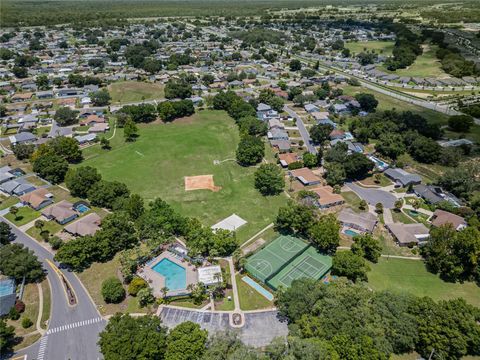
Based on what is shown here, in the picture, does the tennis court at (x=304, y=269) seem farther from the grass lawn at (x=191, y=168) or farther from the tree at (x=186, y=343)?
the tree at (x=186, y=343)

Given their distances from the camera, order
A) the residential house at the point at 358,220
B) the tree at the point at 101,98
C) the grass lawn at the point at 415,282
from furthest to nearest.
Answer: the tree at the point at 101,98 → the residential house at the point at 358,220 → the grass lawn at the point at 415,282

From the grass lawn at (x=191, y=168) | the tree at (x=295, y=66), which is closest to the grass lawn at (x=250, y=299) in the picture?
the grass lawn at (x=191, y=168)

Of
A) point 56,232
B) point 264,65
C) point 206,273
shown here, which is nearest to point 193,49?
point 264,65

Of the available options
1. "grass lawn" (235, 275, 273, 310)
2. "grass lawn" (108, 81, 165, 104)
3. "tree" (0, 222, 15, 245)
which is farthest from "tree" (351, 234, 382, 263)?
"grass lawn" (108, 81, 165, 104)

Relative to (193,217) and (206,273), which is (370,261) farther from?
(193,217)

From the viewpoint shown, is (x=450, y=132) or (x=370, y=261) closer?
(x=370, y=261)

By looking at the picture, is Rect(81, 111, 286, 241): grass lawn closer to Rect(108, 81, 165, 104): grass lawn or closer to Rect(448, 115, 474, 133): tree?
Rect(108, 81, 165, 104): grass lawn

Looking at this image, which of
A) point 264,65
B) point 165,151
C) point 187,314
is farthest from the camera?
point 264,65
